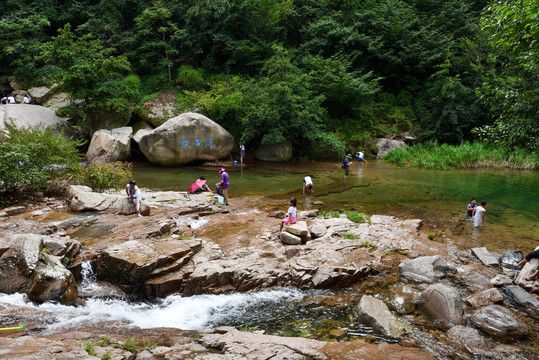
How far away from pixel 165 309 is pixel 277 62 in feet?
66.9

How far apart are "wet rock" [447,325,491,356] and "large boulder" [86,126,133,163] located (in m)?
19.4

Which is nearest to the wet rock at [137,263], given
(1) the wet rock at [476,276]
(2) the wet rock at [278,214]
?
(2) the wet rock at [278,214]

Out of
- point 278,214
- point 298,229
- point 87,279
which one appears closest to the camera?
point 87,279

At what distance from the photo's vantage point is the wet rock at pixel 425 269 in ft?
22.5

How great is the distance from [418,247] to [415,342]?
419 centimetres

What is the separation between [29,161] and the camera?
→ 10586 mm

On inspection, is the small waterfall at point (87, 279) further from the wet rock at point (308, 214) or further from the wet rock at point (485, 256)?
the wet rock at point (485, 256)

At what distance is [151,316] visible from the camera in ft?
18.0

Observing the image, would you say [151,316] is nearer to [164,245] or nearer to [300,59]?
[164,245]

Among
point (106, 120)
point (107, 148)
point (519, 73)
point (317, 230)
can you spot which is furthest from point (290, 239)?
point (106, 120)

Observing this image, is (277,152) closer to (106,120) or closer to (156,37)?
(106,120)

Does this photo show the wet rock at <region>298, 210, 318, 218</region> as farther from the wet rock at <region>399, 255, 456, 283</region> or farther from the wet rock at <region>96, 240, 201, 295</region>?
the wet rock at <region>96, 240, 201, 295</region>

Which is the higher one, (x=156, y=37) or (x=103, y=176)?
(x=156, y=37)

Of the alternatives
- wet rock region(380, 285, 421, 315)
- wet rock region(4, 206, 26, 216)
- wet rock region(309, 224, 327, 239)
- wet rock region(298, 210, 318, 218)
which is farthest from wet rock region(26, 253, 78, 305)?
wet rock region(298, 210, 318, 218)
